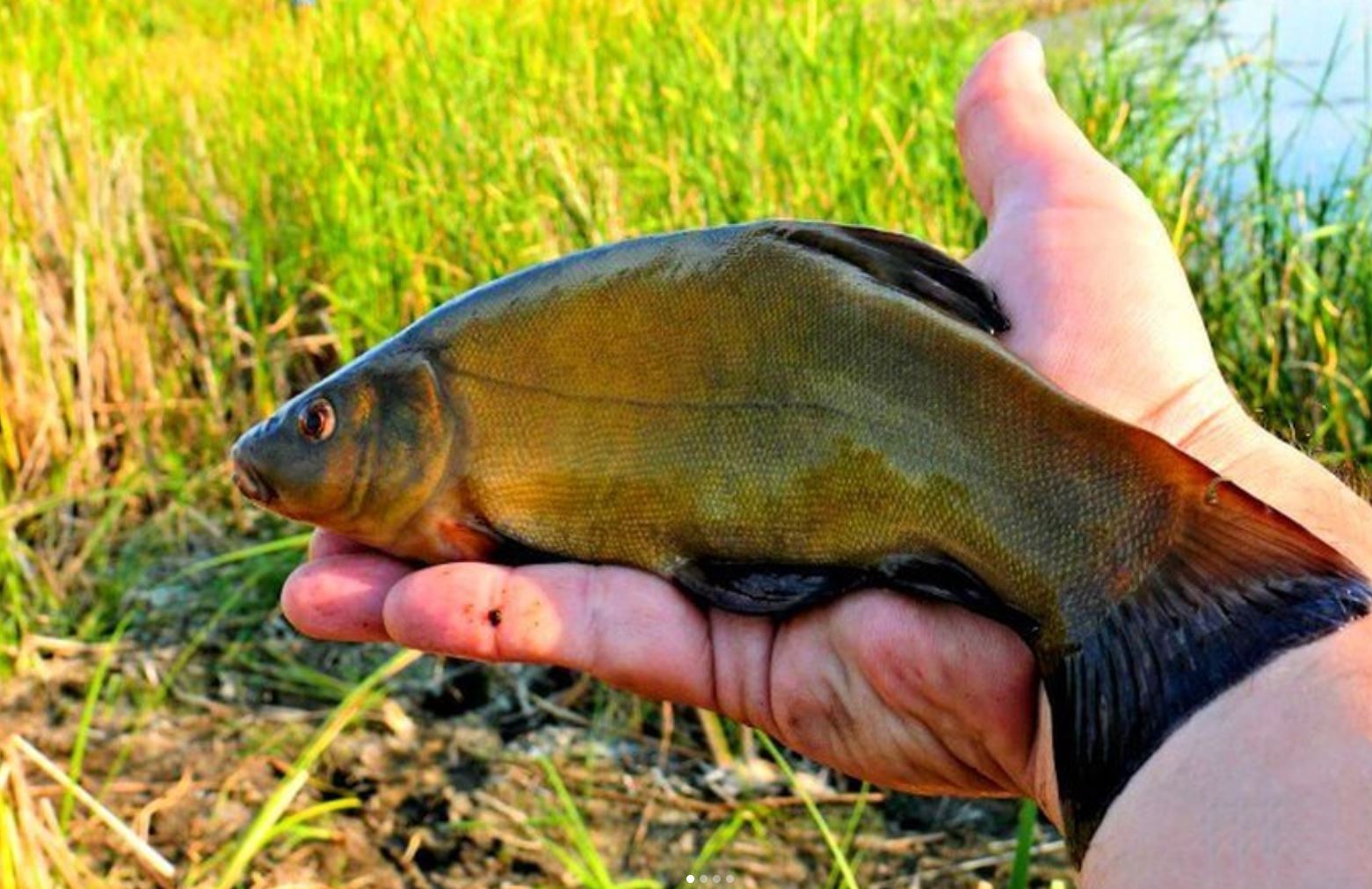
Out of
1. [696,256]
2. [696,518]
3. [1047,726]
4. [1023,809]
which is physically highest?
[696,256]

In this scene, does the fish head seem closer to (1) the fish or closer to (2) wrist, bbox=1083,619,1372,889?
(1) the fish

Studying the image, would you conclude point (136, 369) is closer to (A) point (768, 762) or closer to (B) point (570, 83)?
(B) point (570, 83)

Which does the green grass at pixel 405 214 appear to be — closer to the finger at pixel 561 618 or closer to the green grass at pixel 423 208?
the green grass at pixel 423 208

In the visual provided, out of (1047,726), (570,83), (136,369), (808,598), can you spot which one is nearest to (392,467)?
(808,598)

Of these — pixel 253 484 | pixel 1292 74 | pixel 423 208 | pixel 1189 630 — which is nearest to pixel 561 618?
pixel 253 484

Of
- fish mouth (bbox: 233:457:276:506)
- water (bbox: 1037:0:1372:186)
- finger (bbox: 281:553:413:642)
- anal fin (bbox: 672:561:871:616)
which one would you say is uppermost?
water (bbox: 1037:0:1372:186)

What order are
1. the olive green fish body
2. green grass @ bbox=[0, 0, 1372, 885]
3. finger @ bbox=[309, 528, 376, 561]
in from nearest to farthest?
1. the olive green fish body
2. finger @ bbox=[309, 528, 376, 561]
3. green grass @ bbox=[0, 0, 1372, 885]

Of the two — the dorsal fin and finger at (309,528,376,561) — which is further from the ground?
the dorsal fin

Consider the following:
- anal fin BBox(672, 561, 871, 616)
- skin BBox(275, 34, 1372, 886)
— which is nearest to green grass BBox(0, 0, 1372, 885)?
skin BBox(275, 34, 1372, 886)
